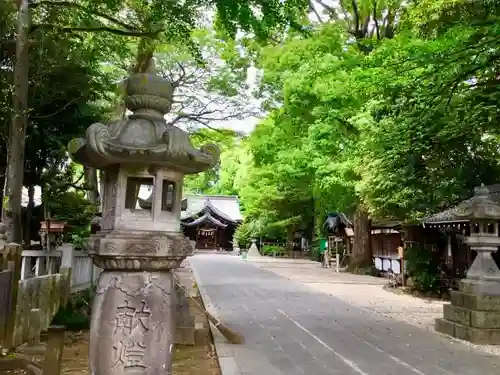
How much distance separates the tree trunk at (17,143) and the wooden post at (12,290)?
5.82ft

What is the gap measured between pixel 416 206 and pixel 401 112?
5006 mm

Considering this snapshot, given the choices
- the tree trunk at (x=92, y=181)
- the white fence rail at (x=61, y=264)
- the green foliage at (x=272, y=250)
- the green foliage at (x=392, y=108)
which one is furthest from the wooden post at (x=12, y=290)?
the green foliage at (x=272, y=250)

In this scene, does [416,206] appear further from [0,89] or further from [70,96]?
[0,89]

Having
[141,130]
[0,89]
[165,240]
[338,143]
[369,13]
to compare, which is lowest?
[165,240]

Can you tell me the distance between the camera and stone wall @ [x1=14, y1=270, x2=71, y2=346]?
6703 mm

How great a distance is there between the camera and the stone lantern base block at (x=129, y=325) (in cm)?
393

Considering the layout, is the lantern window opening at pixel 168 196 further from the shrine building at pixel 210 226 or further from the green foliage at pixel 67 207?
the shrine building at pixel 210 226

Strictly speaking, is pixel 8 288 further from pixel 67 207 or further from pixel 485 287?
pixel 485 287

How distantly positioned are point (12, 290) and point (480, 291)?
7.60 metres

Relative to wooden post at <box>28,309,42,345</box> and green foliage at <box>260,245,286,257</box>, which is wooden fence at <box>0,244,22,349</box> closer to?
wooden post at <box>28,309,42,345</box>

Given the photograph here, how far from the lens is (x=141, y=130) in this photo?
13.6ft

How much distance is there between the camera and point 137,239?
3973mm

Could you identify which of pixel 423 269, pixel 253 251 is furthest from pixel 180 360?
pixel 253 251

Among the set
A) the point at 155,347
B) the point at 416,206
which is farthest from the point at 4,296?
the point at 416,206
